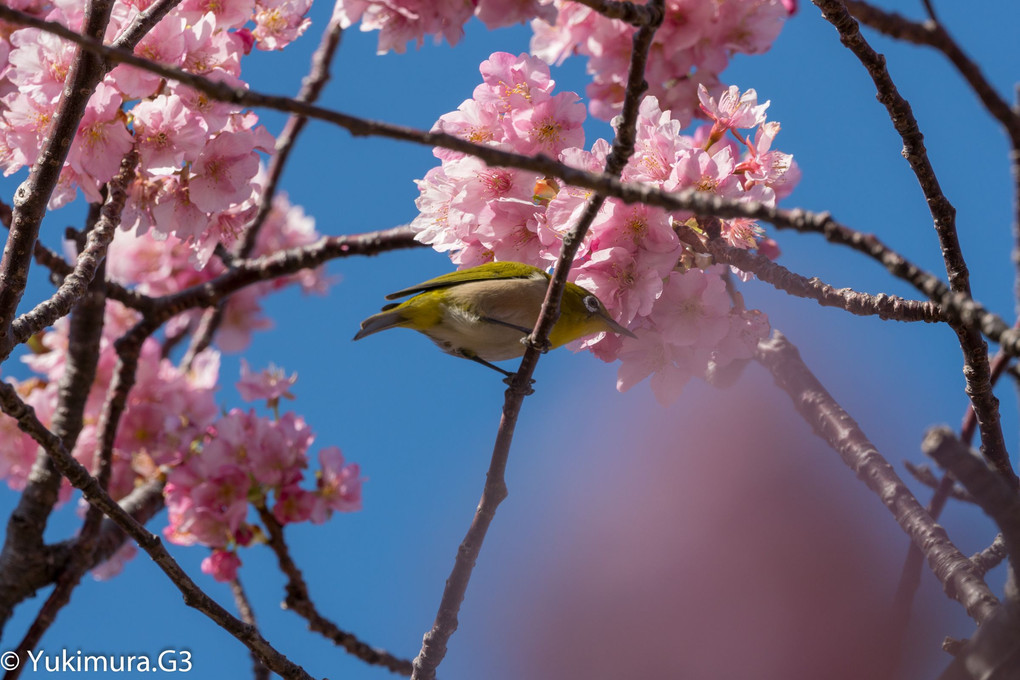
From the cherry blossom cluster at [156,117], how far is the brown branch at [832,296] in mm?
1587

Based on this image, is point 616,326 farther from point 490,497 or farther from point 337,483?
point 337,483

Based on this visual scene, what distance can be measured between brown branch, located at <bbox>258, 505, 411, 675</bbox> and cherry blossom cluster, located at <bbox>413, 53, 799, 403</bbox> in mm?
1551

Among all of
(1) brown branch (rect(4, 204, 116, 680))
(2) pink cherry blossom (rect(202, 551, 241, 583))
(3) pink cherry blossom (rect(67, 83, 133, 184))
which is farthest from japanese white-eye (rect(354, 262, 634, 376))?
(2) pink cherry blossom (rect(202, 551, 241, 583))

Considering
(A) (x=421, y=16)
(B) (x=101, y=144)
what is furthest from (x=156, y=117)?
(A) (x=421, y=16)

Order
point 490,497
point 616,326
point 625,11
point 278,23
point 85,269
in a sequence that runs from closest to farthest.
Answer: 1. point 625,11
2. point 490,497
3. point 85,269
4. point 616,326
5. point 278,23

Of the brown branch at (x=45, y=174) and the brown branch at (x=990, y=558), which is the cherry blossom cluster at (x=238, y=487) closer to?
the brown branch at (x=45, y=174)

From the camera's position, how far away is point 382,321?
9.72 ft

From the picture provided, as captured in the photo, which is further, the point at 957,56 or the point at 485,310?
the point at 485,310

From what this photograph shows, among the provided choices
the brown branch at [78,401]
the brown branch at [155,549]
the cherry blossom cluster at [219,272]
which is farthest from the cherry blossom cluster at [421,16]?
the cherry blossom cluster at [219,272]

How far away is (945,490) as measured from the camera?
3.01 m

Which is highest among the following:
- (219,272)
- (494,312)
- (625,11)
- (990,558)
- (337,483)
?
(219,272)

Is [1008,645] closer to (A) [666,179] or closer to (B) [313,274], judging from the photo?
(A) [666,179]

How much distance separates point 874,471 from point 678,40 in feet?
5.16

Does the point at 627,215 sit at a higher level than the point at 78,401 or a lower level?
lower
